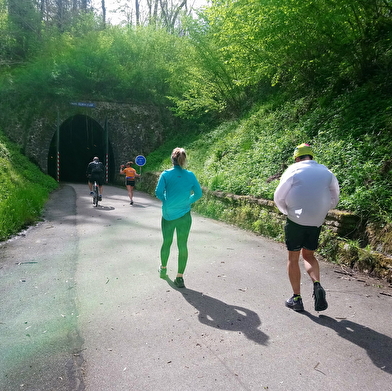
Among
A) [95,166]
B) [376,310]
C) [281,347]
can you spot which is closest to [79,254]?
[281,347]

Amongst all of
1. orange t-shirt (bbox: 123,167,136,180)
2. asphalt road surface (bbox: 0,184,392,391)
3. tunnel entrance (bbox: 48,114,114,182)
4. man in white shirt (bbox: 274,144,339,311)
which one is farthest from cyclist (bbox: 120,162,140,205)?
tunnel entrance (bbox: 48,114,114,182)

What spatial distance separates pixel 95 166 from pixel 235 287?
1071 centimetres

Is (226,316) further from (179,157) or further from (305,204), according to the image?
(179,157)

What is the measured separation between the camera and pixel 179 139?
89.7 feet

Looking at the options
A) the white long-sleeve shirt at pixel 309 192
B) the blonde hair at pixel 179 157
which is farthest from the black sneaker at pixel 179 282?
the white long-sleeve shirt at pixel 309 192

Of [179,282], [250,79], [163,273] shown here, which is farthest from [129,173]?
[179,282]

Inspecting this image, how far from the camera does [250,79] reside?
15.2 metres

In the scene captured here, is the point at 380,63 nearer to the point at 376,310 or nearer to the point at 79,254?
the point at 376,310

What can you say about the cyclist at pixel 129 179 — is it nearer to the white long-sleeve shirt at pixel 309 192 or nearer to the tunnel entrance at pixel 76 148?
the white long-sleeve shirt at pixel 309 192

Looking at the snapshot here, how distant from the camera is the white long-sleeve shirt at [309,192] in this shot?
416cm

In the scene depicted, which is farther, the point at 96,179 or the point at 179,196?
the point at 96,179

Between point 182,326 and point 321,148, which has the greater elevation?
point 321,148

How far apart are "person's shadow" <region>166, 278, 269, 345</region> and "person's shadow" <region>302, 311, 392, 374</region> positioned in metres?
0.71

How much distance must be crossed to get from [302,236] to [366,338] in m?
1.24
